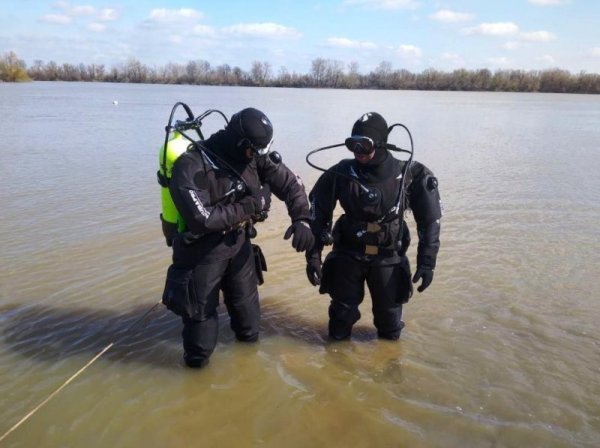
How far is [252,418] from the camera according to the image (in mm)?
2986

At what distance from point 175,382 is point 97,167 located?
27.7 feet

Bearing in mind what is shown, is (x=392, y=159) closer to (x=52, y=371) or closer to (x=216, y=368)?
(x=216, y=368)

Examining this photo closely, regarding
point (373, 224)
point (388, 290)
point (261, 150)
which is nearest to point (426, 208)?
point (373, 224)

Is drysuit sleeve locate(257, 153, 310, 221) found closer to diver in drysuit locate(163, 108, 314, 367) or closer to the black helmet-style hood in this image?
diver in drysuit locate(163, 108, 314, 367)

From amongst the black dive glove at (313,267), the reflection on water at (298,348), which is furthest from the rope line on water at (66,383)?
the black dive glove at (313,267)

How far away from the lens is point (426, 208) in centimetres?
346

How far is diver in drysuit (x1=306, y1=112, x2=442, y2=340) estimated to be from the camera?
11.2 feet

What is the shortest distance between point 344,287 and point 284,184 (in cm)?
88

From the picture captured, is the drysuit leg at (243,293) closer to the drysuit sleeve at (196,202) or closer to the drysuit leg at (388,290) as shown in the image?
the drysuit sleeve at (196,202)

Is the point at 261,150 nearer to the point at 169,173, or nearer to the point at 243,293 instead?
the point at 169,173

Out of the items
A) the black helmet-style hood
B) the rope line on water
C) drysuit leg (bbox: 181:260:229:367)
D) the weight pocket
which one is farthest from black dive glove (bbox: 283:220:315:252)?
the rope line on water

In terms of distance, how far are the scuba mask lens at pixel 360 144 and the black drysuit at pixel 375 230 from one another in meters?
0.12

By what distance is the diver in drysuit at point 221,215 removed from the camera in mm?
3107

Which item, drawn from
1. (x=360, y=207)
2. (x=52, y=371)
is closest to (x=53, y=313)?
(x=52, y=371)
